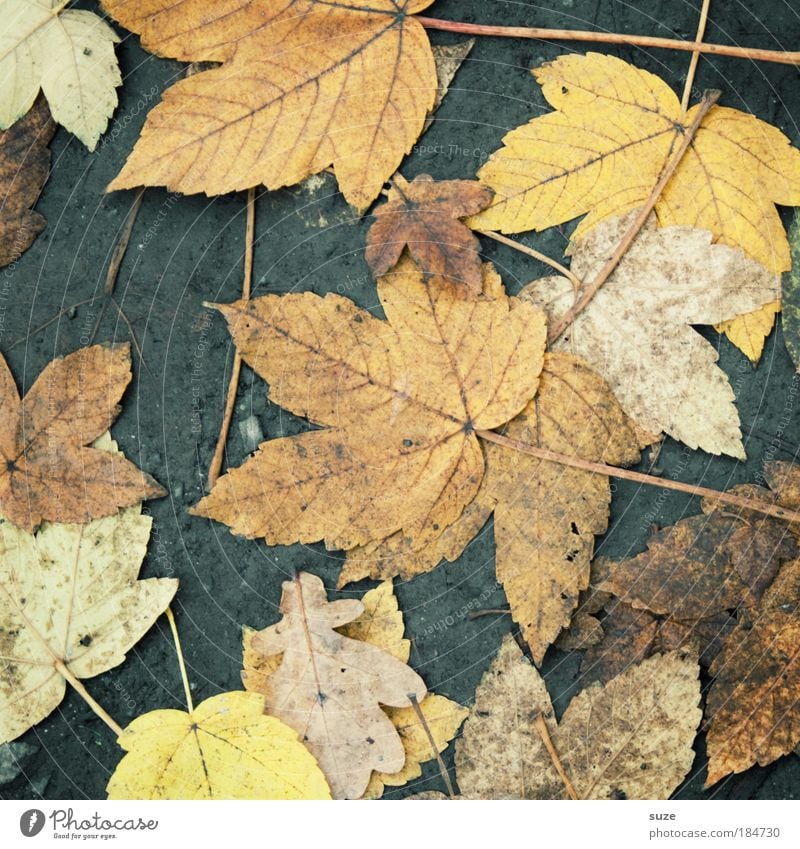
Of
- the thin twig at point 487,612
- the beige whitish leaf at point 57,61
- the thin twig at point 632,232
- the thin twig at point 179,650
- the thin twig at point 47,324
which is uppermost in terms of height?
the beige whitish leaf at point 57,61

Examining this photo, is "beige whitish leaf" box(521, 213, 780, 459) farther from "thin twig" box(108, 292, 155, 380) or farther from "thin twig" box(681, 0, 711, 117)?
"thin twig" box(108, 292, 155, 380)

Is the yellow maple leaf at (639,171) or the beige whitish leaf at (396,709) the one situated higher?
the yellow maple leaf at (639,171)

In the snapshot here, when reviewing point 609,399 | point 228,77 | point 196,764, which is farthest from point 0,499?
point 609,399

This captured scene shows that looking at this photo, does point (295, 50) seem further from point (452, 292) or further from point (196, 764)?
point (196, 764)

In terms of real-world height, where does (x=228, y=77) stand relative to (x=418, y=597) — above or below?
above

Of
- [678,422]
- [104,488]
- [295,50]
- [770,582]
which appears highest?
[295,50]

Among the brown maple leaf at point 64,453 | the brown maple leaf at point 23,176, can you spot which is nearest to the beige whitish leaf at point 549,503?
the brown maple leaf at point 64,453

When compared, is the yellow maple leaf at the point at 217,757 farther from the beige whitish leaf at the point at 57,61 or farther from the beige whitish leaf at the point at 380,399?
the beige whitish leaf at the point at 57,61
